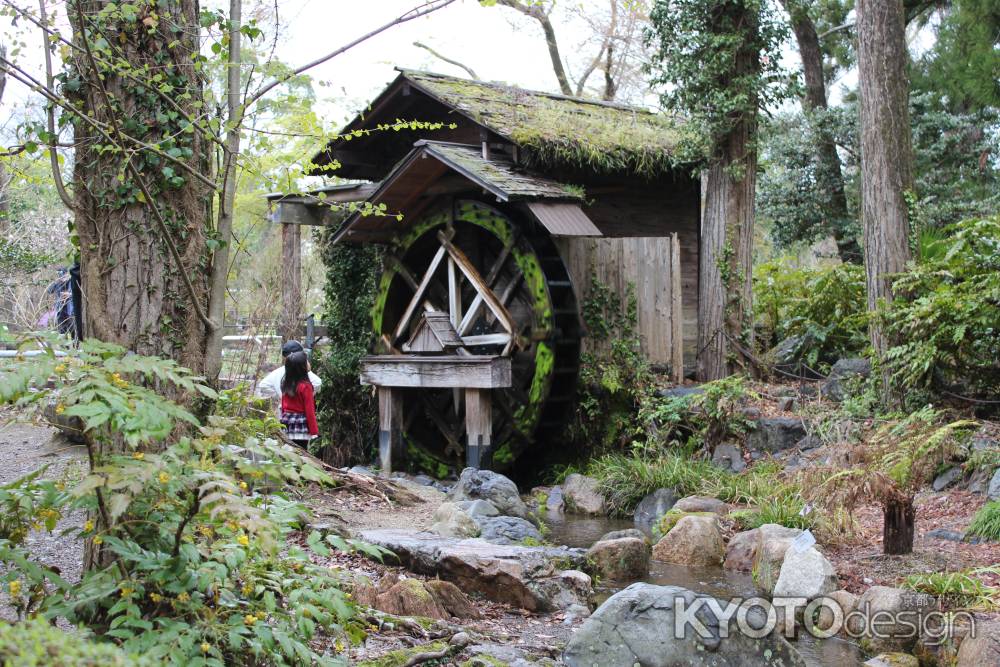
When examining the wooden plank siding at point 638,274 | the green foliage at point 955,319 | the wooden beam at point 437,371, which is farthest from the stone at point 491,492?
the green foliage at point 955,319

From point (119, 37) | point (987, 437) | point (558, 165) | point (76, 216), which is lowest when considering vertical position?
point (987, 437)

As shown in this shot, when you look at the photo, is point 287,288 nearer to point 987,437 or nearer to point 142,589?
point 987,437

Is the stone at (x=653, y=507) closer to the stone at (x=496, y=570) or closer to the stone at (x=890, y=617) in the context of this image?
the stone at (x=496, y=570)

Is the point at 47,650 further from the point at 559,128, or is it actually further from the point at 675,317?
the point at 559,128

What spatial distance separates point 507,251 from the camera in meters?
A: 11.5

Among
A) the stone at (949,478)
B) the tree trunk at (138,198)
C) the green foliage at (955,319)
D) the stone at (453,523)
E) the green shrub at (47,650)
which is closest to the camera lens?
the green shrub at (47,650)

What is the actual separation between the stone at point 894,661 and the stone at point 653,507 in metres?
3.93

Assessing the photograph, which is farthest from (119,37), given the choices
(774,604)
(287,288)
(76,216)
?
(287,288)

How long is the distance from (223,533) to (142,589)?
0.97 ft

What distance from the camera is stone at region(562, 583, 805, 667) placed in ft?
14.3

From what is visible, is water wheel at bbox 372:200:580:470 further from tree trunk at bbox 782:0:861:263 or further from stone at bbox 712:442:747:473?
tree trunk at bbox 782:0:861:263

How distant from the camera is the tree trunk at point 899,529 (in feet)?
20.8

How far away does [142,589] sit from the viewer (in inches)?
112

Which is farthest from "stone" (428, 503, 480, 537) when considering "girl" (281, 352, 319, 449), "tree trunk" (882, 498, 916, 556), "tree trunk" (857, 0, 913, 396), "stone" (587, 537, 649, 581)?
"tree trunk" (857, 0, 913, 396)
